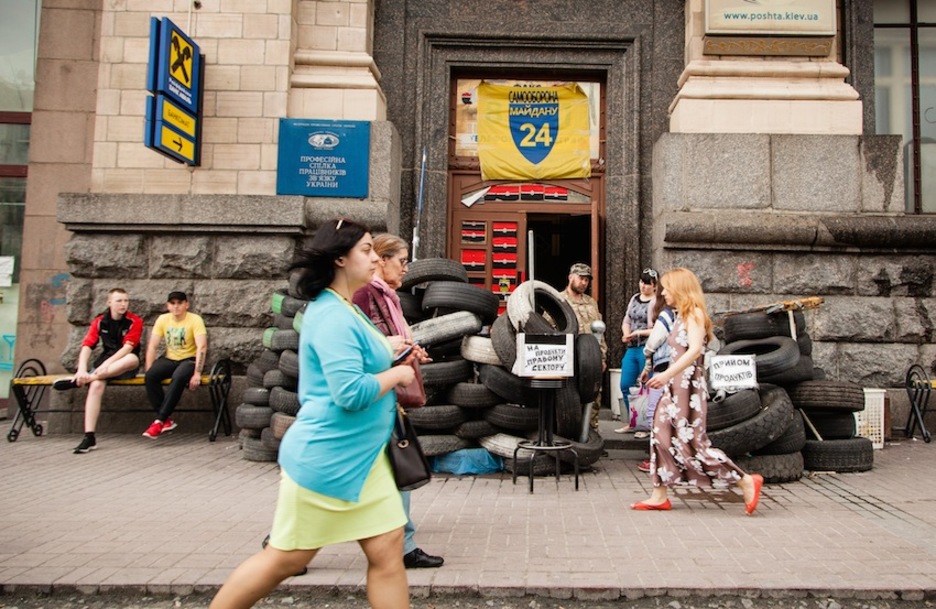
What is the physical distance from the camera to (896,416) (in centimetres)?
914

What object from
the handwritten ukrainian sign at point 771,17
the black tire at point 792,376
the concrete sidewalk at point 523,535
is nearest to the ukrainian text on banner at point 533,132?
the handwritten ukrainian sign at point 771,17

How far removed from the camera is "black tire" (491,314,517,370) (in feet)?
21.0

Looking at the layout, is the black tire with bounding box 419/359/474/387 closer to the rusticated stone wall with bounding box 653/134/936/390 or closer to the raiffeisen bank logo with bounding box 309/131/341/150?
the rusticated stone wall with bounding box 653/134/936/390

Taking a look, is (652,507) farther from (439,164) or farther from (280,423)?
(439,164)

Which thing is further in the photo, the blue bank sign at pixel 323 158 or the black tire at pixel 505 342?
the blue bank sign at pixel 323 158

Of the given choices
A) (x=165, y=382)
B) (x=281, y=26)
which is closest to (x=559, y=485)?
(x=165, y=382)

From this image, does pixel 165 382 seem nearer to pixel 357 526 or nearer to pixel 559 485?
pixel 559 485

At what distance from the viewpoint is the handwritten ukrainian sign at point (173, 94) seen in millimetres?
8406

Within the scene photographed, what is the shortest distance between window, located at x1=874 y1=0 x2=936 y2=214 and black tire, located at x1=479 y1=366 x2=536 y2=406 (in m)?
7.52

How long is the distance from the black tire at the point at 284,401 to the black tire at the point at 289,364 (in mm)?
178

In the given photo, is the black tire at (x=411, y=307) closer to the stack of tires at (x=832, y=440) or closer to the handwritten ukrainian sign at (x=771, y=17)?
the stack of tires at (x=832, y=440)

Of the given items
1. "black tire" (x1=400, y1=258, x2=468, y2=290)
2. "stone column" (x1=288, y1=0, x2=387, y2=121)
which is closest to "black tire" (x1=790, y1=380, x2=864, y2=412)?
"black tire" (x1=400, y1=258, x2=468, y2=290)

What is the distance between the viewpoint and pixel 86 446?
7.93 m

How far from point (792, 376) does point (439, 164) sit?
589 centimetres
